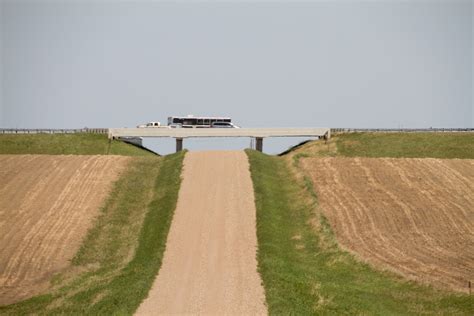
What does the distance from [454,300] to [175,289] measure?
44.3ft

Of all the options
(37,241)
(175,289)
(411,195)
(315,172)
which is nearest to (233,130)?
(315,172)

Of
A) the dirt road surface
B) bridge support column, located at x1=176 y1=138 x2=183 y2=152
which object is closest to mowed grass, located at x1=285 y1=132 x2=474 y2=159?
bridge support column, located at x1=176 y1=138 x2=183 y2=152

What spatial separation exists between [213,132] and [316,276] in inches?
2166

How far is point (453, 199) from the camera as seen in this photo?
59938 millimetres

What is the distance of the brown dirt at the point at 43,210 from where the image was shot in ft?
145

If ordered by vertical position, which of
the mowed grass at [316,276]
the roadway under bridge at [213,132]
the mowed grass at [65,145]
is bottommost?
the mowed grass at [316,276]

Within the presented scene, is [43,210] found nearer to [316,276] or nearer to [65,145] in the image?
[316,276]

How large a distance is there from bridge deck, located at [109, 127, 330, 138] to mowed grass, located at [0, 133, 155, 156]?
1.74m

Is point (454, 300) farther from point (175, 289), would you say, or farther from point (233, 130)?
point (233, 130)

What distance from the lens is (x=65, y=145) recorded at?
3531 inches

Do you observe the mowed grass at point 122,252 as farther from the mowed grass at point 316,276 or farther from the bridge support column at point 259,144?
the bridge support column at point 259,144

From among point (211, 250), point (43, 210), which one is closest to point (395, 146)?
point (43, 210)

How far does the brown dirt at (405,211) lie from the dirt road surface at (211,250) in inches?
271

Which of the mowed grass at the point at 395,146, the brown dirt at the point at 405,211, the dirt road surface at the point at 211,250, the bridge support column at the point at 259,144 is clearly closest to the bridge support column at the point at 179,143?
the bridge support column at the point at 259,144
